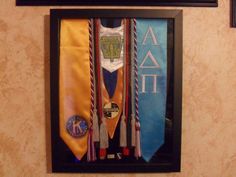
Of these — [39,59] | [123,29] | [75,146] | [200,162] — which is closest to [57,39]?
[39,59]

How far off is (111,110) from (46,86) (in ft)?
0.87

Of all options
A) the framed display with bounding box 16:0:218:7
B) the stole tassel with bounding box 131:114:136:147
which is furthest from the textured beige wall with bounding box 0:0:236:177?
the stole tassel with bounding box 131:114:136:147

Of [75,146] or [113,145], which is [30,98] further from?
[113,145]

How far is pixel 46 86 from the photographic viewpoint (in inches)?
42.2

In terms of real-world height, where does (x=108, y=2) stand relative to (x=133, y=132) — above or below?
above

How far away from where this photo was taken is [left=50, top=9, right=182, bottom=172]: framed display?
1.04 metres

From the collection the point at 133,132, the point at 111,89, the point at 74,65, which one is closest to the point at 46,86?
the point at 74,65

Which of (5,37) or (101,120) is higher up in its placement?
(5,37)

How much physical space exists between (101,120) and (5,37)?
0.48 metres

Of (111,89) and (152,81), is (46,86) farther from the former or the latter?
(152,81)

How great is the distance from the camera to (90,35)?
1043 millimetres

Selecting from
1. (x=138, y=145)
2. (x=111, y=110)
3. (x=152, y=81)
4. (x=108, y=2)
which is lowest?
(x=138, y=145)

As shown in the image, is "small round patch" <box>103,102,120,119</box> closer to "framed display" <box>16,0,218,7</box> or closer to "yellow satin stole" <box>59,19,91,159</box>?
"yellow satin stole" <box>59,19,91,159</box>

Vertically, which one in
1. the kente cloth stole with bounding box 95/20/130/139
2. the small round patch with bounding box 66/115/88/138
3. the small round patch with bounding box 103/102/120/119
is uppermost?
the kente cloth stole with bounding box 95/20/130/139
